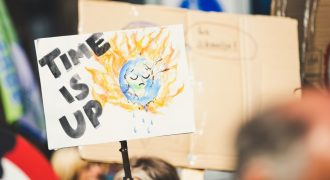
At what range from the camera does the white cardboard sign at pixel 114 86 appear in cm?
220

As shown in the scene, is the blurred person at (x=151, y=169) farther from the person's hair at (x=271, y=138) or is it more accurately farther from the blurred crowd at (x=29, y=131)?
the person's hair at (x=271, y=138)

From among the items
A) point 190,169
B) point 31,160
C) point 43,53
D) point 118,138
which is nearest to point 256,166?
point 118,138

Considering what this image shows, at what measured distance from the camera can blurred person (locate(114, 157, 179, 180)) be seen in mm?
2625

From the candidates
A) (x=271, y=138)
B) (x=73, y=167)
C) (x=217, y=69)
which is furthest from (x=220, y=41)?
(x=271, y=138)

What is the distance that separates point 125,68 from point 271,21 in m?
0.68

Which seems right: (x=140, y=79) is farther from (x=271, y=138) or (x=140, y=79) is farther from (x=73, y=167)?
(x=271, y=138)

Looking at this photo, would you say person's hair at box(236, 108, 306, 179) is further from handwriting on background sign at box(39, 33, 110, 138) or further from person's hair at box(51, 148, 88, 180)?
person's hair at box(51, 148, 88, 180)

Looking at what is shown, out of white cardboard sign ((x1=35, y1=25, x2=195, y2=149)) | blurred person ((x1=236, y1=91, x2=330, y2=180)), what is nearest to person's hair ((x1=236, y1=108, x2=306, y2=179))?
blurred person ((x1=236, y1=91, x2=330, y2=180))

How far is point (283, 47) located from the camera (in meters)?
2.62

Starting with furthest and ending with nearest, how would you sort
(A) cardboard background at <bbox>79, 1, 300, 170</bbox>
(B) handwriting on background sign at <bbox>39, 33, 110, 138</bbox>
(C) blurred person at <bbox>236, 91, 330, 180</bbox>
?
(A) cardboard background at <bbox>79, 1, 300, 170</bbox>
(B) handwriting on background sign at <bbox>39, 33, 110, 138</bbox>
(C) blurred person at <bbox>236, 91, 330, 180</bbox>

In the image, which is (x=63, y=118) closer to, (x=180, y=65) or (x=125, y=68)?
(x=125, y=68)

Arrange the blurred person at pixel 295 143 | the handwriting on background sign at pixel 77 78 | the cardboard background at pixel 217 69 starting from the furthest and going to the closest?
the cardboard background at pixel 217 69
the handwriting on background sign at pixel 77 78
the blurred person at pixel 295 143

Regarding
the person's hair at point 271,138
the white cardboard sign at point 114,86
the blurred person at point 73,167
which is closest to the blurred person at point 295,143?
the person's hair at point 271,138

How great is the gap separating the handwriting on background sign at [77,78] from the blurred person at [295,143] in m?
1.12
